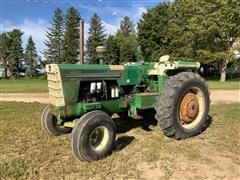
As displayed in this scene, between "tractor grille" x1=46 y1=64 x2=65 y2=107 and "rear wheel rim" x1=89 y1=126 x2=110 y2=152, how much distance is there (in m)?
0.76

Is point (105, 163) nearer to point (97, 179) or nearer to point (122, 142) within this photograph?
point (97, 179)

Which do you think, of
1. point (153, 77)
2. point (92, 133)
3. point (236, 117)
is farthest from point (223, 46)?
point (92, 133)

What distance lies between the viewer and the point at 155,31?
49469 mm

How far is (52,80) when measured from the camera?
657 cm

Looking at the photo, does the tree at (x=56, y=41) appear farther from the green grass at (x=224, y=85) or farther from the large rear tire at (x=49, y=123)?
the large rear tire at (x=49, y=123)

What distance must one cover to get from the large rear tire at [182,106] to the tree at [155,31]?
40.3m

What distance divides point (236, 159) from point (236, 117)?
377 cm

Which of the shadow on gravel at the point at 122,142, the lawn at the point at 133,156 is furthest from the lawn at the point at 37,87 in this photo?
the shadow on gravel at the point at 122,142

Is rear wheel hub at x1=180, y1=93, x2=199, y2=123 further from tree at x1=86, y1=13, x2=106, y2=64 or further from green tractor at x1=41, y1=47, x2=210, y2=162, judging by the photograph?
tree at x1=86, y1=13, x2=106, y2=64

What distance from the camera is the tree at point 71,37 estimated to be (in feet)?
221

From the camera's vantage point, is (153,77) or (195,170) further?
(153,77)

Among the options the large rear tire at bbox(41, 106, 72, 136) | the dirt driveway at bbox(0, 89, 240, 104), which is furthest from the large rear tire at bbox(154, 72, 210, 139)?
the dirt driveway at bbox(0, 89, 240, 104)

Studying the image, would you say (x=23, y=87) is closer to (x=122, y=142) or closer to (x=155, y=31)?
(x=122, y=142)

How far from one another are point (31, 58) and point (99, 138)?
7333 centimetres
